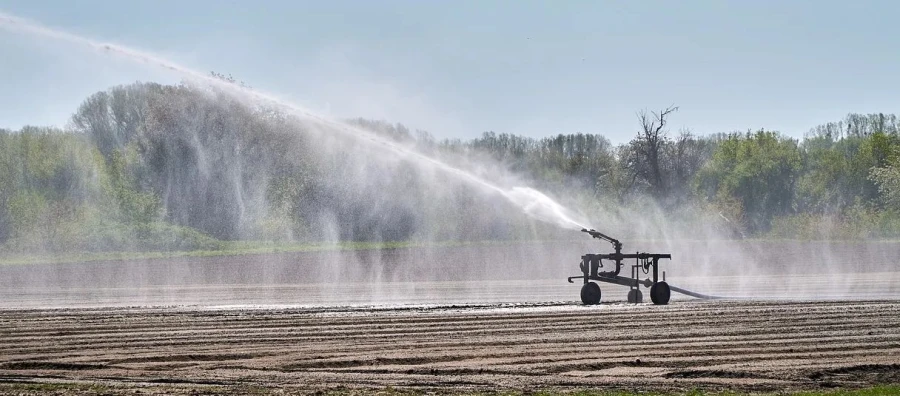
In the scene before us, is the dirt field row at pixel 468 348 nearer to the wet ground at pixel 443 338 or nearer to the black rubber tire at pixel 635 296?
the wet ground at pixel 443 338

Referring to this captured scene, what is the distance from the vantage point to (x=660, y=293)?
36312 mm

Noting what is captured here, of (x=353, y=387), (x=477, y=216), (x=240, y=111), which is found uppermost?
(x=240, y=111)

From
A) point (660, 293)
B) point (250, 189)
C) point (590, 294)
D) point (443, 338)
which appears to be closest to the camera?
point (443, 338)

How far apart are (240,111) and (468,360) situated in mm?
52237

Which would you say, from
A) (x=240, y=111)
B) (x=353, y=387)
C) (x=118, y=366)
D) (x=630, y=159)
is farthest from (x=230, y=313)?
(x=630, y=159)

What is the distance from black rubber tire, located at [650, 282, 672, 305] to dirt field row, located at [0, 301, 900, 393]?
2599 mm

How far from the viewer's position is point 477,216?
2918 inches

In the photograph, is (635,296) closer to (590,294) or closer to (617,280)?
(617,280)

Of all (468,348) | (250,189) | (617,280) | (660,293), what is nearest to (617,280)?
(617,280)

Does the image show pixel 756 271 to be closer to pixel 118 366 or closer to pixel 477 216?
pixel 477 216

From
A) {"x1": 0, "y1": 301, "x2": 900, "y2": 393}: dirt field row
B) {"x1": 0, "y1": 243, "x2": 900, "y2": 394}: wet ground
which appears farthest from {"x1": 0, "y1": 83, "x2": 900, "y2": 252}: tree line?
{"x1": 0, "y1": 301, "x2": 900, "y2": 393}: dirt field row

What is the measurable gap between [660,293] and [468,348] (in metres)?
14.5

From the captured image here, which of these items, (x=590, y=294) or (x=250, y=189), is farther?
(x=250, y=189)

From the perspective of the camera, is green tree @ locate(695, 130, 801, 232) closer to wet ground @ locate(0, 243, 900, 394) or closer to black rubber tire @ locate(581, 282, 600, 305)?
wet ground @ locate(0, 243, 900, 394)
